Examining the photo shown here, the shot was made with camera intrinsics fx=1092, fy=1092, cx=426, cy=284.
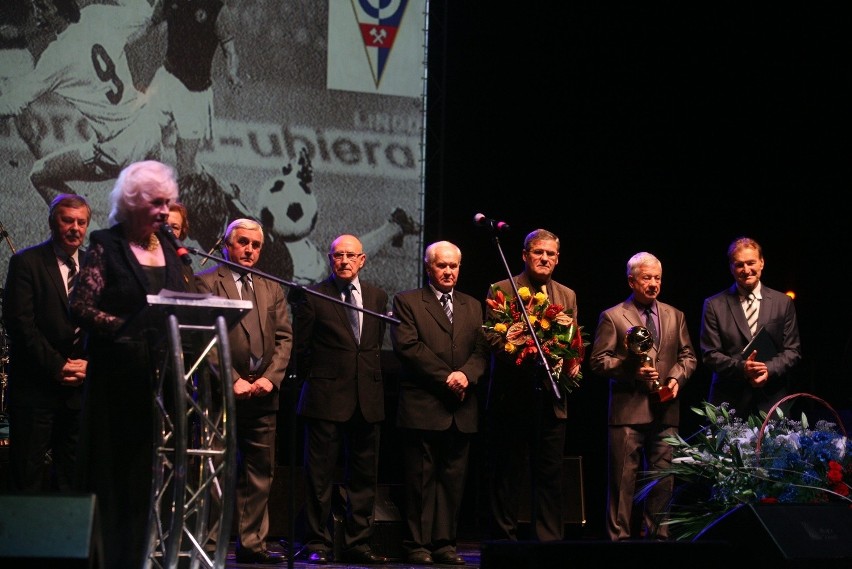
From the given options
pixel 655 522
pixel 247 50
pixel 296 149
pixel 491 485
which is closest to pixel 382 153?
pixel 296 149

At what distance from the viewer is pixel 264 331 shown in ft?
19.4

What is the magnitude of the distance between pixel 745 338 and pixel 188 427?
399cm

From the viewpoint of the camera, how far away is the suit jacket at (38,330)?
16.5 ft

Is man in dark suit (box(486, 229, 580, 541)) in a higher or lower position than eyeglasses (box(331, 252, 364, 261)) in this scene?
lower

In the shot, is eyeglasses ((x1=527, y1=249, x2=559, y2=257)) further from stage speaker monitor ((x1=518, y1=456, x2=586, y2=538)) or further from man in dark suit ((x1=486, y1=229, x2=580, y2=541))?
stage speaker monitor ((x1=518, y1=456, x2=586, y2=538))

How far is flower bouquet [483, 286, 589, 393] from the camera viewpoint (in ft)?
19.5

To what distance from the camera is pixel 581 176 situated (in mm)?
9078

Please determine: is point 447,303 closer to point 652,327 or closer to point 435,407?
point 435,407

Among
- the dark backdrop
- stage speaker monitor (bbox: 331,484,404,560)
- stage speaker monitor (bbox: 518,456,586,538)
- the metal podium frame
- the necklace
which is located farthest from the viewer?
the dark backdrop

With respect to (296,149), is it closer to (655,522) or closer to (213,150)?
(213,150)

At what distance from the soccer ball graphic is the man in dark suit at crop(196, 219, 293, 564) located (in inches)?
44.1

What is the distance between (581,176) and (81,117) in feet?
13.7

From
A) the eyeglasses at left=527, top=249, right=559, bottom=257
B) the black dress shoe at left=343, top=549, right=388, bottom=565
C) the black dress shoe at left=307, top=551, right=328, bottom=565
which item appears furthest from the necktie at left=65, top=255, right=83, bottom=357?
the eyeglasses at left=527, top=249, right=559, bottom=257

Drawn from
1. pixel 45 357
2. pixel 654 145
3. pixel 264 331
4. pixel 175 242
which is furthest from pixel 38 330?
pixel 654 145
